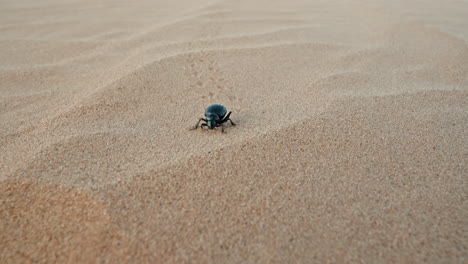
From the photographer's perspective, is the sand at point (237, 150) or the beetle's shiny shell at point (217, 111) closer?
the sand at point (237, 150)

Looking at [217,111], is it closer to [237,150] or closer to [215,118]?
[215,118]

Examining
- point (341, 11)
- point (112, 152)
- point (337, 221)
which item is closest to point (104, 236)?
point (112, 152)

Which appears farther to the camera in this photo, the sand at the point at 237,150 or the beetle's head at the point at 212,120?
the beetle's head at the point at 212,120

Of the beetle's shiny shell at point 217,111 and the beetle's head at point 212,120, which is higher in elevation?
the beetle's shiny shell at point 217,111

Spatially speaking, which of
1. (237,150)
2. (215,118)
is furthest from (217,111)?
(237,150)
